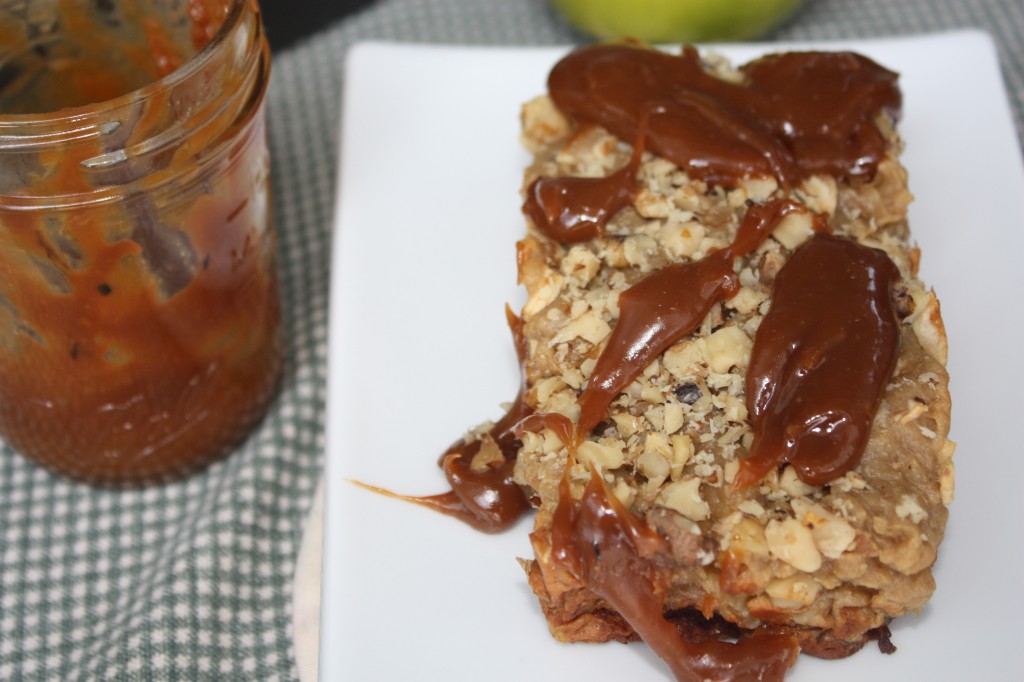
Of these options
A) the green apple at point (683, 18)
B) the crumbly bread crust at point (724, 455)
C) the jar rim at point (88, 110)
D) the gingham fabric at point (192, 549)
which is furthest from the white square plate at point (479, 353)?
the jar rim at point (88, 110)

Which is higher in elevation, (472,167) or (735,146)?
(735,146)

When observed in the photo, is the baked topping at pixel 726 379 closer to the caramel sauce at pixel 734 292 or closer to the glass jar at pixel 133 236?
the caramel sauce at pixel 734 292

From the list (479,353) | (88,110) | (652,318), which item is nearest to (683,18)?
(479,353)

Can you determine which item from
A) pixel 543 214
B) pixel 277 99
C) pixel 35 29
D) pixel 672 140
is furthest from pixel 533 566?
pixel 277 99

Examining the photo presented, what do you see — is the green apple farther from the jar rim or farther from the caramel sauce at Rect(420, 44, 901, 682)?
the jar rim

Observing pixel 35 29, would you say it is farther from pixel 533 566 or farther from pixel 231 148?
pixel 533 566

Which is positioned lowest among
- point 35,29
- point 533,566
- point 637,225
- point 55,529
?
point 55,529
